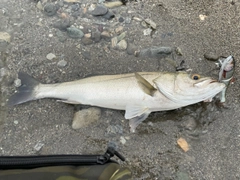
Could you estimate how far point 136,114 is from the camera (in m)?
3.26

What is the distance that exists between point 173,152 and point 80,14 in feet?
5.92

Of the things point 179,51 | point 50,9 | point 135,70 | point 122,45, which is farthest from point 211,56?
point 50,9

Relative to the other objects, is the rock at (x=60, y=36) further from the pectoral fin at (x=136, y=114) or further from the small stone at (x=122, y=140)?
the small stone at (x=122, y=140)

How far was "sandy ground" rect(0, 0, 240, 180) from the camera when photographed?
323 centimetres

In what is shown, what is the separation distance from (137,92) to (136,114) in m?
0.19

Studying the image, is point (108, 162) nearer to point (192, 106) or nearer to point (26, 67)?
point (192, 106)

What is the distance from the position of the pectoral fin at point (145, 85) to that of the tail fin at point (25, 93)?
3.10 ft

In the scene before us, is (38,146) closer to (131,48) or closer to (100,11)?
(131,48)

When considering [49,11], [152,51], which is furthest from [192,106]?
[49,11]

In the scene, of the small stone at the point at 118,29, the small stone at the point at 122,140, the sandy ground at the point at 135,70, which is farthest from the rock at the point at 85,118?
the small stone at the point at 118,29

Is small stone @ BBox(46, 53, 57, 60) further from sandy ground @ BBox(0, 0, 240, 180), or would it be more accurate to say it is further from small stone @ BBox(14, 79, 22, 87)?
small stone @ BBox(14, 79, 22, 87)

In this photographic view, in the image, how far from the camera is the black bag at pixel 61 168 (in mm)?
2328

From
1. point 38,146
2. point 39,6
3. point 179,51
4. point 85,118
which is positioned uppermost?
point 39,6

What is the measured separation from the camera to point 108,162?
246cm
